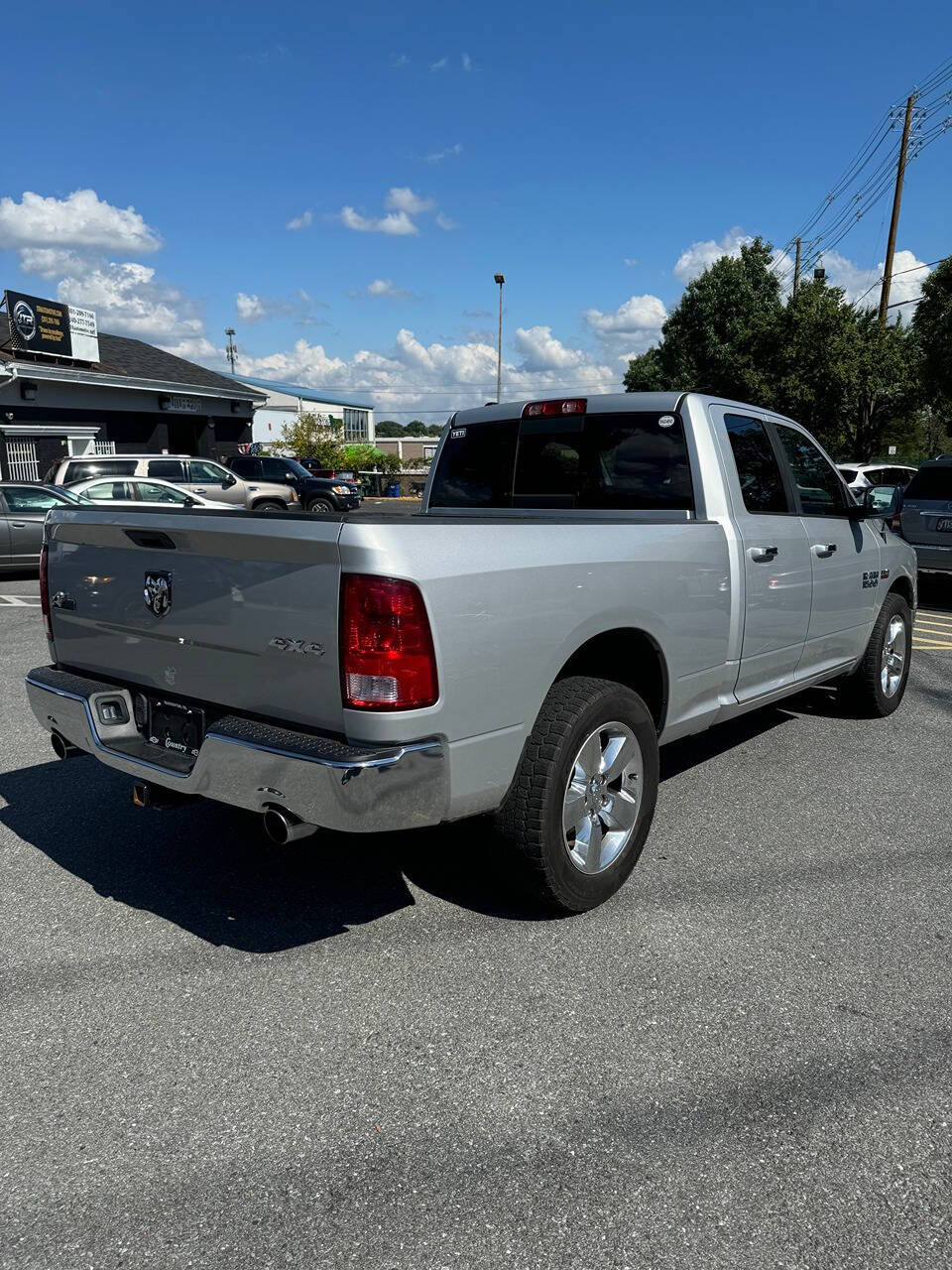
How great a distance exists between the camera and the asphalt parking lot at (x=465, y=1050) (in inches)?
83.7

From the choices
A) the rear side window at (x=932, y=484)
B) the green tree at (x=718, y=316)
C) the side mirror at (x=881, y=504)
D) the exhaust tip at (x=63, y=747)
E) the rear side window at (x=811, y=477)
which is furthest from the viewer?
the green tree at (x=718, y=316)

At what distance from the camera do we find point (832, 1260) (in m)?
2.03

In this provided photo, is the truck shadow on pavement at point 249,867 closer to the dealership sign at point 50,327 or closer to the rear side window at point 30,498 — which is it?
the rear side window at point 30,498

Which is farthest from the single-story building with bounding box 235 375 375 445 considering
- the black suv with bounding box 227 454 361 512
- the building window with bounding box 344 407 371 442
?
the black suv with bounding box 227 454 361 512

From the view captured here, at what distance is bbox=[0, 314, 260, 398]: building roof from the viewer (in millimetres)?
27109

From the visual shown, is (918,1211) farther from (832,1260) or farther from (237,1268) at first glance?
(237,1268)

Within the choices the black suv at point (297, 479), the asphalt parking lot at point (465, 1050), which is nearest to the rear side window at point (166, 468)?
the black suv at point (297, 479)

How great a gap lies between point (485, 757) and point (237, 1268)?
4.86ft

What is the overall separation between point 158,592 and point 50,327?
2617 cm

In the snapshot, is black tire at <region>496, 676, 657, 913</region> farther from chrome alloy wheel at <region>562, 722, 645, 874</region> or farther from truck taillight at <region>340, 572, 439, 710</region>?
truck taillight at <region>340, 572, 439, 710</region>

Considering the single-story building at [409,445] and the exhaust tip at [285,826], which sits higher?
the exhaust tip at [285,826]

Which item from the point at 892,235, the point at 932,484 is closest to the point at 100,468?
the point at 932,484

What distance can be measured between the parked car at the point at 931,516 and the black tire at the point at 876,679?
5.80 m

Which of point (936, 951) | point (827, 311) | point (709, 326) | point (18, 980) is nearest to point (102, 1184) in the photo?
point (18, 980)
